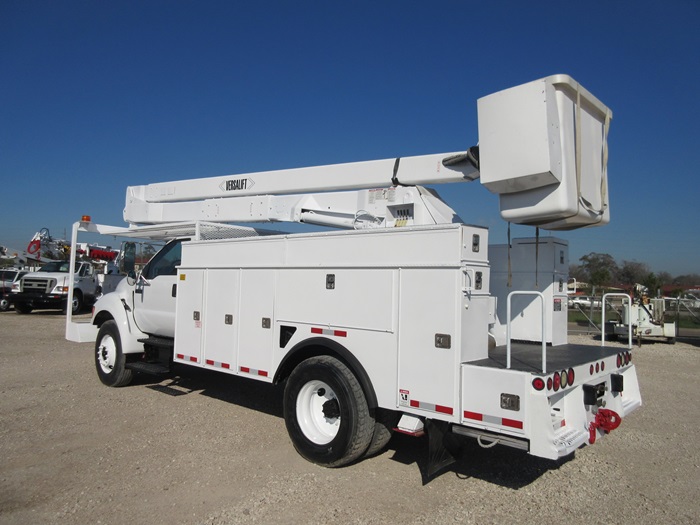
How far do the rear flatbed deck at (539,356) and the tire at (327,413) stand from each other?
116 cm

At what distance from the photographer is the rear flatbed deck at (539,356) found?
4.13 meters

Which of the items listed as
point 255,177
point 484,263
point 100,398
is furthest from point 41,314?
point 484,263

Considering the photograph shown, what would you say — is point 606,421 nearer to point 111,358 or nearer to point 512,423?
point 512,423

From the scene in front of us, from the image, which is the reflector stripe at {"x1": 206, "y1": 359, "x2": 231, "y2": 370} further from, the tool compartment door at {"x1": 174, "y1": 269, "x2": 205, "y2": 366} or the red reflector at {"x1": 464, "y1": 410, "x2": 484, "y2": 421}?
the red reflector at {"x1": 464, "y1": 410, "x2": 484, "y2": 421}

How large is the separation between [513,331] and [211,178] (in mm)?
4849

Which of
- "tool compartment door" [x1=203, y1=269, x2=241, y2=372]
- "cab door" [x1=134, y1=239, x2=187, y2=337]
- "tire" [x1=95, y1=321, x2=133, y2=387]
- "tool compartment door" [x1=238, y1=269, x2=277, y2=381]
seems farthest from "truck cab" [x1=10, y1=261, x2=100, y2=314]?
"tool compartment door" [x1=238, y1=269, x2=277, y2=381]

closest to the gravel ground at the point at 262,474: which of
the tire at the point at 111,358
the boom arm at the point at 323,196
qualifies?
the tire at the point at 111,358

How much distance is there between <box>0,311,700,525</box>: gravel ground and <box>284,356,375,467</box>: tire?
20 centimetres

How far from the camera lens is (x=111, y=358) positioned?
814 cm

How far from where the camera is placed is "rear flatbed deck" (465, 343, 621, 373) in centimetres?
413

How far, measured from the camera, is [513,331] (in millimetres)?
5758

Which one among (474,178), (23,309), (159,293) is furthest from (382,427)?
(23,309)

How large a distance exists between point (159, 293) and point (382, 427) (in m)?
4.13

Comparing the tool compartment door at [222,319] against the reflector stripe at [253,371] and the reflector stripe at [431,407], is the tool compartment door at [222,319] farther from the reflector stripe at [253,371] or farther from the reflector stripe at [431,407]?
the reflector stripe at [431,407]
